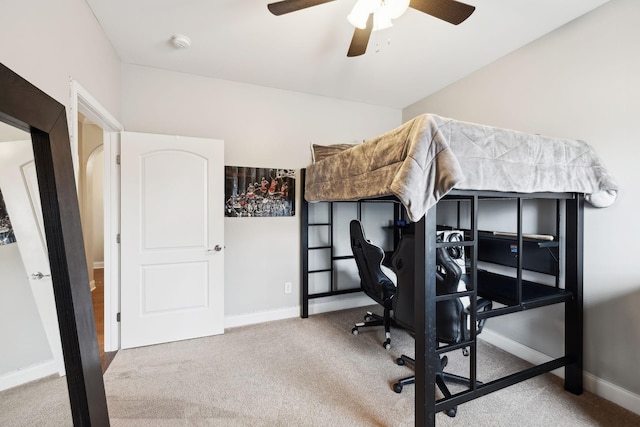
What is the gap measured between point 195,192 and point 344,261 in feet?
6.30

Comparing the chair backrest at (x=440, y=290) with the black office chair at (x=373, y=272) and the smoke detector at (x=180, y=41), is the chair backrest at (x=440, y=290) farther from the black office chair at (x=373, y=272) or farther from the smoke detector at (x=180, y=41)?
the smoke detector at (x=180, y=41)

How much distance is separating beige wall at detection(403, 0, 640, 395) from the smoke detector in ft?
9.11

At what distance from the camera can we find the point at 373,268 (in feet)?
8.26

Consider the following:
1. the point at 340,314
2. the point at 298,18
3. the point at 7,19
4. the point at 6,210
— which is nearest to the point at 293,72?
the point at 298,18

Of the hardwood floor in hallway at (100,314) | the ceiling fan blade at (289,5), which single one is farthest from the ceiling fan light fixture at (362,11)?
the hardwood floor in hallway at (100,314)

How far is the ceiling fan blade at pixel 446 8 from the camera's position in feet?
4.88

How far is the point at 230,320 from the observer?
3.02 meters

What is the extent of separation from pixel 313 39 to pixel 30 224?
2.16 m

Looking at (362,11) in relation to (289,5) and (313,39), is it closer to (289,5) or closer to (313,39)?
(289,5)

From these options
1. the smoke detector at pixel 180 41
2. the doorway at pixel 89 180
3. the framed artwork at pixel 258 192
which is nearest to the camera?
the doorway at pixel 89 180

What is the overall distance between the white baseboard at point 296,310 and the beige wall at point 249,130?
0.06 m

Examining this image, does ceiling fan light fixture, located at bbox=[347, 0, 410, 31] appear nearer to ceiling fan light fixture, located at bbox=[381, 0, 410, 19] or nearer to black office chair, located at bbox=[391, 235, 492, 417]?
ceiling fan light fixture, located at bbox=[381, 0, 410, 19]

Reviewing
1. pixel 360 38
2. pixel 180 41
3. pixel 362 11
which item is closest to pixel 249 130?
pixel 180 41

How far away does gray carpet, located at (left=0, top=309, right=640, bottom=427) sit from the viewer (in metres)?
1.71
